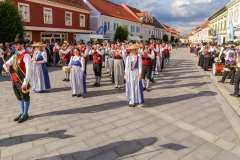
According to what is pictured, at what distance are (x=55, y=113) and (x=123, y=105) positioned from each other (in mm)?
1906

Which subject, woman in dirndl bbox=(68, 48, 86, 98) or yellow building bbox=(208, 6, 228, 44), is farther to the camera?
yellow building bbox=(208, 6, 228, 44)

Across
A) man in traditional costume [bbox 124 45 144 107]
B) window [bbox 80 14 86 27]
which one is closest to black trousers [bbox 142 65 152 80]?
man in traditional costume [bbox 124 45 144 107]

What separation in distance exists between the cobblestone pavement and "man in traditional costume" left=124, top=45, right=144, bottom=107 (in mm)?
307

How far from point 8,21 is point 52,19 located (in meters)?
10.7

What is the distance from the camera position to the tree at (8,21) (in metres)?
19.7

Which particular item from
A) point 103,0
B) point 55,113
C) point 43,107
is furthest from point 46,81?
point 103,0

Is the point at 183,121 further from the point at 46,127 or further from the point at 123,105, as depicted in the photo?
the point at 46,127

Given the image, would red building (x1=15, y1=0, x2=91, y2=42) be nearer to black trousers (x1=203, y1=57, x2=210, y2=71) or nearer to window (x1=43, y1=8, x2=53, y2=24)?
window (x1=43, y1=8, x2=53, y2=24)

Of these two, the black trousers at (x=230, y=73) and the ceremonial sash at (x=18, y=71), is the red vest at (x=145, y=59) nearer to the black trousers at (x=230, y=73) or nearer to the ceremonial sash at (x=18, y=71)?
the black trousers at (x=230, y=73)

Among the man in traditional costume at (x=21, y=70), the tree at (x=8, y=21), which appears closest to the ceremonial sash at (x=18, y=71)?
the man in traditional costume at (x=21, y=70)

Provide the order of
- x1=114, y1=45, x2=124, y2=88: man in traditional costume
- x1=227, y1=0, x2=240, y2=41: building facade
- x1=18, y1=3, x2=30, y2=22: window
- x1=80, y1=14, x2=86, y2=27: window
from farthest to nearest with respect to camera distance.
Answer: x1=80, y1=14, x2=86, y2=27: window → x1=227, y1=0, x2=240, y2=41: building facade → x1=18, y1=3, x2=30, y2=22: window → x1=114, y1=45, x2=124, y2=88: man in traditional costume

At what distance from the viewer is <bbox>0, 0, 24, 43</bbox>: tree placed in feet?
64.6

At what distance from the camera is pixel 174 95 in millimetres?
9727

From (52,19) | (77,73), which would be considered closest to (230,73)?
(77,73)
